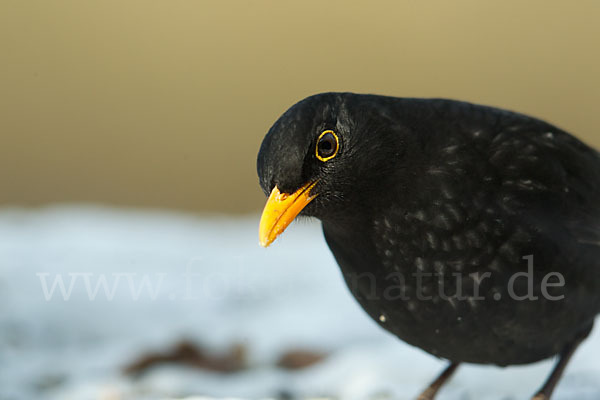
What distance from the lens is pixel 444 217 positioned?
2922 millimetres

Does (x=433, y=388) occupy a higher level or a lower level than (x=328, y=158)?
lower

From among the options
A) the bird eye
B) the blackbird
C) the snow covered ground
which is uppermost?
the bird eye

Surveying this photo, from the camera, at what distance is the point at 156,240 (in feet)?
20.6

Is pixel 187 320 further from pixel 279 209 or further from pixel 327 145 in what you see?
pixel 327 145

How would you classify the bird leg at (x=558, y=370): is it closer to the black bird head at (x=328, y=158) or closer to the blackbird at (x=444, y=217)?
the blackbird at (x=444, y=217)

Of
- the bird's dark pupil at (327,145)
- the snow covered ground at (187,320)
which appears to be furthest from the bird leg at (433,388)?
the bird's dark pupil at (327,145)

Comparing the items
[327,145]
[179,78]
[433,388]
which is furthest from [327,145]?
[179,78]

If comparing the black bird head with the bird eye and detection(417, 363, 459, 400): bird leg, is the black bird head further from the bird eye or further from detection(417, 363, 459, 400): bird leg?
detection(417, 363, 459, 400): bird leg

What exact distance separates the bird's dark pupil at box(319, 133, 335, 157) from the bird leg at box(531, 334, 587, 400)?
1.65m

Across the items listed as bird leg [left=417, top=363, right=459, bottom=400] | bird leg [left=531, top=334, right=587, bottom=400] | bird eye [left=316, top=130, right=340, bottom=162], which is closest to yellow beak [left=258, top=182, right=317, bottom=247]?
bird eye [left=316, top=130, right=340, bottom=162]

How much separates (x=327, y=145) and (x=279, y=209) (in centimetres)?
31

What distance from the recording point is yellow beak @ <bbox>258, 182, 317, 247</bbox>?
2.73 meters

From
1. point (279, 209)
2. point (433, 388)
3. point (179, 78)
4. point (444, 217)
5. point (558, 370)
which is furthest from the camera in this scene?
point (179, 78)

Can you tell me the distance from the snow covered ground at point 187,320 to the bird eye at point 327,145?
5.63 ft
